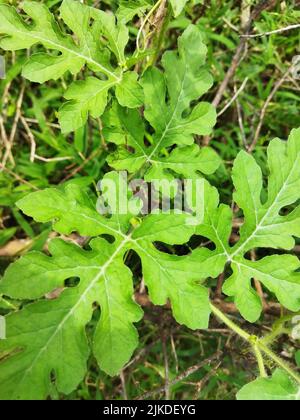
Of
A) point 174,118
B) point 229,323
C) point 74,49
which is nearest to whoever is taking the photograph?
point 74,49

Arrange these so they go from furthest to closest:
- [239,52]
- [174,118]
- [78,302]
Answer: [239,52] < [174,118] < [78,302]

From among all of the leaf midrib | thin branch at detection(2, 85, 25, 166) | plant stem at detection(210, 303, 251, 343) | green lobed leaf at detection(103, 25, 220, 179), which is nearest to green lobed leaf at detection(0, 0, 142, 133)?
green lobed leaf at detection(103, 25, 220, 179)

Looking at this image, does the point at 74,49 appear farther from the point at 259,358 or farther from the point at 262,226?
the point at 259,358

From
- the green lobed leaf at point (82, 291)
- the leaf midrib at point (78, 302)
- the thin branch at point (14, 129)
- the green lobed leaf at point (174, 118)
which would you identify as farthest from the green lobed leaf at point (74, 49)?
the thin branch at point (14, 129)

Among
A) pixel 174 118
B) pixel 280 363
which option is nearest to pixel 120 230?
pixel 174 118

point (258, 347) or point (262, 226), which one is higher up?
point (262, 226)

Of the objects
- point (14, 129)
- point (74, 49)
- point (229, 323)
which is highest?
point (74, 49)

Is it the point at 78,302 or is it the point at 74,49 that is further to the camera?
the point at 74,49

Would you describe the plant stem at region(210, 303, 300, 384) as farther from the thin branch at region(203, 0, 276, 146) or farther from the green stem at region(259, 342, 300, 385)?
the thin branch at region(203, 0, 276, 146)
